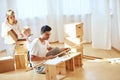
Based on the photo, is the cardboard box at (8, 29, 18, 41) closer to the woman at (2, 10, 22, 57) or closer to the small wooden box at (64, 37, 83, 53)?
the woman at (2, 10, 22, 57)

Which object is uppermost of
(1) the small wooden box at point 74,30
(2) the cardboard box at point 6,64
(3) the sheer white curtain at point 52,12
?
(3) the sheer white curtain at point 52,12

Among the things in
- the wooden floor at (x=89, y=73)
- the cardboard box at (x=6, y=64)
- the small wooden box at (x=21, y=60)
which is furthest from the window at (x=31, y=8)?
the wooden floor at (x=89, y=73)

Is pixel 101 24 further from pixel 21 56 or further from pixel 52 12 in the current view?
pixel 21 56

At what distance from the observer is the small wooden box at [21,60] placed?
14.4ft

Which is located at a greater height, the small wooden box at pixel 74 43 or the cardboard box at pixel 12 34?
the cardboard box at pixel 12 34

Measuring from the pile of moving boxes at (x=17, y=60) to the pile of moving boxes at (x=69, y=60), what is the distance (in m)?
0.75

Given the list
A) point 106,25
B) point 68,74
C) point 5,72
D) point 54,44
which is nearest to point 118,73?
point 68,74

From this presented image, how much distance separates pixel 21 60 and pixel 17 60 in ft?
0.23

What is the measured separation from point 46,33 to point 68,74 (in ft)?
2.46

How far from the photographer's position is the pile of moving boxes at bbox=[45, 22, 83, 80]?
362 cm

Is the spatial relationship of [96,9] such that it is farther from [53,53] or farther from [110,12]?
[53,53]

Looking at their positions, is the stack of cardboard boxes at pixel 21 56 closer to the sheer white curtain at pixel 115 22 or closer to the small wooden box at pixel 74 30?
the small wooden box at pixel 74 30

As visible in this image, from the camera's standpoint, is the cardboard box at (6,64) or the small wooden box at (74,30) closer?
the cardboard box at (6,64)

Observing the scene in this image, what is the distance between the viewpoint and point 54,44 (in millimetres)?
5934
